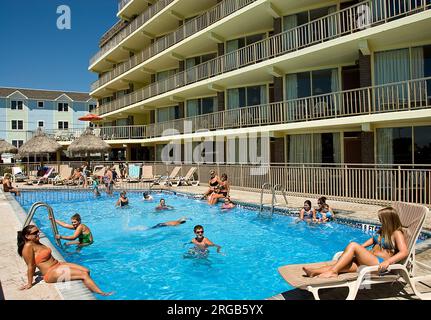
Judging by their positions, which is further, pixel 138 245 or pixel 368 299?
pixel 138 245

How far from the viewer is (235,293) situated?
6.09 metres

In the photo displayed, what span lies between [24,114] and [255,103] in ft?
155

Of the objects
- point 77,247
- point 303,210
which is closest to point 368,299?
point 303,210

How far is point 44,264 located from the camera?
205 inches

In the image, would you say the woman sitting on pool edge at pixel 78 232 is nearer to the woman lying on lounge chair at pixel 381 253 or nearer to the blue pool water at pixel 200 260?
the blue pool water at pixel 200 260

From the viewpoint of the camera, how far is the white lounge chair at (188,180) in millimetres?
20047

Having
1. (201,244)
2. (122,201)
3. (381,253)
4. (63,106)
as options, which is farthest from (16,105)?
(381,253)

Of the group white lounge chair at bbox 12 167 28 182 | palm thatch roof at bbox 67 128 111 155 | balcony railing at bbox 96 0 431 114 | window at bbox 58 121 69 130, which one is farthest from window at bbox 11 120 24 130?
balcony railing at bbox 96 0 431 114

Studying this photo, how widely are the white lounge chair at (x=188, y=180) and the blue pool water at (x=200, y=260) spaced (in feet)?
19.8

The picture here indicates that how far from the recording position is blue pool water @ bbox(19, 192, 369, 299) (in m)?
6.33

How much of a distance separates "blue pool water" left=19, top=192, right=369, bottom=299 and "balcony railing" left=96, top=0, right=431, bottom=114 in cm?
902

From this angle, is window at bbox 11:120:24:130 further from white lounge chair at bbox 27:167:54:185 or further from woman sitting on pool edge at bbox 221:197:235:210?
woman sitting on pool edge at bbox 221:197:235:210
